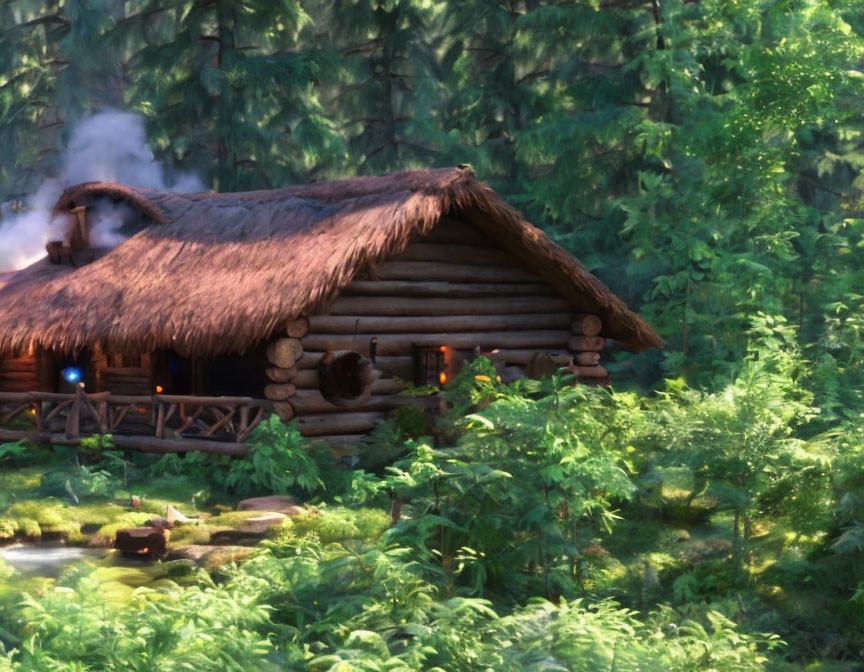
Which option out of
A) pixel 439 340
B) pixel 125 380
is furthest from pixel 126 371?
pixel 439 340

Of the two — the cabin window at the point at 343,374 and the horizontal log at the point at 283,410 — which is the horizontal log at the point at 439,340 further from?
the horizontal log at the point at 283,410

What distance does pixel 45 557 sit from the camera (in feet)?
36.4

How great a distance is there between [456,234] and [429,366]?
6.94 ft

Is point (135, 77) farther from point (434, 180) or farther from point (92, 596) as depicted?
point (92, 596)

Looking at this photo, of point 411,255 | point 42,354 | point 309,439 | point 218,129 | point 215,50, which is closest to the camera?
point 309,439

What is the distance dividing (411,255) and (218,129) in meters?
12.4

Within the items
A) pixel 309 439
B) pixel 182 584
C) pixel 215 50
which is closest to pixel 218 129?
pixel 215 50

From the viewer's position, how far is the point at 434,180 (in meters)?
15.8

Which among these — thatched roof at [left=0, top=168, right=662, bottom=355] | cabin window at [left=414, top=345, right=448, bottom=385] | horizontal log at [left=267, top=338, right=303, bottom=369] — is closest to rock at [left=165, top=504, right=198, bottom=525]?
thatched roof at [left=0, top=168, right=662, bottom=355]

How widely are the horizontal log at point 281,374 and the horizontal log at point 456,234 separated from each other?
10.2 ft

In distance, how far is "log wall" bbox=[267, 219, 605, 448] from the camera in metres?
15.7

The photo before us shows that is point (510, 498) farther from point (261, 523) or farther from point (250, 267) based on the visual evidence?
point (250, 267)

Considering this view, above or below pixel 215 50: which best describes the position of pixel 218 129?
below

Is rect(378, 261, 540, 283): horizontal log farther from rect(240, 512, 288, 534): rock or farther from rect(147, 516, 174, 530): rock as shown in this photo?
rect(147, 516, 174, 530): rock
